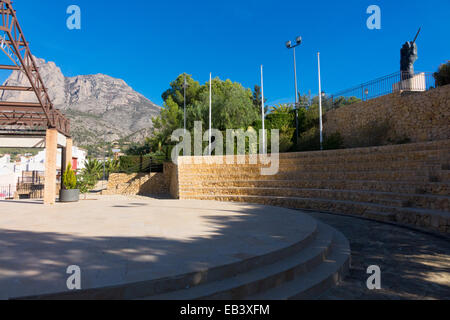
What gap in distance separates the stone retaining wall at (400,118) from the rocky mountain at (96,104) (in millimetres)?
60435

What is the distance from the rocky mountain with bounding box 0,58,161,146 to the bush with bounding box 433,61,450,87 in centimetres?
6433

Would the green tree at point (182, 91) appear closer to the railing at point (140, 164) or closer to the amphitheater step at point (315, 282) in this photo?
the railing at point (140, 164)

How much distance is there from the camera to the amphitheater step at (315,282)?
261 cm

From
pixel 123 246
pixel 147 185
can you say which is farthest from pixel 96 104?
pixel 123 246

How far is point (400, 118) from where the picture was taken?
12664mm

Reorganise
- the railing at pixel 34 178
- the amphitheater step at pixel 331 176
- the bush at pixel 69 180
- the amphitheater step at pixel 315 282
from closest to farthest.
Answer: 1. the amphitheater step at pixel 315 282
2. the amphitheater step at pixel 331 176
3. the bush at pixel 69 180
4. the railing at pixel 34 178

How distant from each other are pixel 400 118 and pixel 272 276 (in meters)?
13.3

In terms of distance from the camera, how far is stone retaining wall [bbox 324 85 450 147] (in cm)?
1108

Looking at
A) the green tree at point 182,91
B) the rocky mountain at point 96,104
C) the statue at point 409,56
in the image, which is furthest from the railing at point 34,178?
the rocky mountain at point 96,104

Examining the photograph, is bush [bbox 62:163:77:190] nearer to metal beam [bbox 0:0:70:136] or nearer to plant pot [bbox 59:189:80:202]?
plant pot [bbox 59:189:80:202]

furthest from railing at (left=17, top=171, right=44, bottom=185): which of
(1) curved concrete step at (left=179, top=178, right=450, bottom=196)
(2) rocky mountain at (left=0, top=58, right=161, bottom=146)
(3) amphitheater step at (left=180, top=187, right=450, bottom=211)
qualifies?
(2) rocky mountain at (left=0, top=58, right=161, bottom=146)

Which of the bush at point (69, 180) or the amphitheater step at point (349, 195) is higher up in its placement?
the bush at point (69, 180)

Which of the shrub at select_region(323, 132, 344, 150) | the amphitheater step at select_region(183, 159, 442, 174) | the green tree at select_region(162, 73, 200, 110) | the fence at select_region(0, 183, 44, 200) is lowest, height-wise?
the fence at select_region(0, 183, 44, 200)
